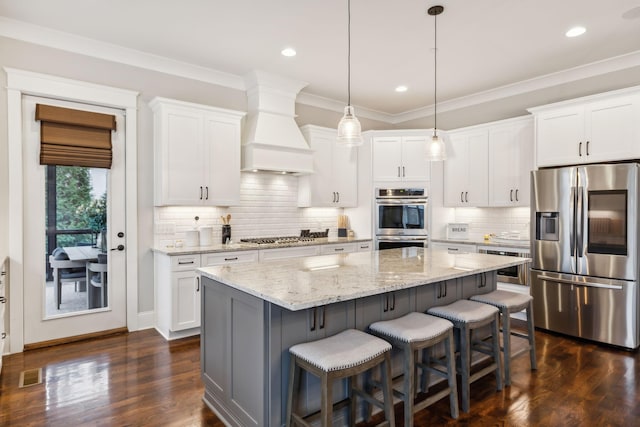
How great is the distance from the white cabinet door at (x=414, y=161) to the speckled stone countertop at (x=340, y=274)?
2281 mm

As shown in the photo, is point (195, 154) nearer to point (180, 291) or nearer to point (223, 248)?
point (223, 248)

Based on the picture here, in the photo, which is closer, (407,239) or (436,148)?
(436,148)

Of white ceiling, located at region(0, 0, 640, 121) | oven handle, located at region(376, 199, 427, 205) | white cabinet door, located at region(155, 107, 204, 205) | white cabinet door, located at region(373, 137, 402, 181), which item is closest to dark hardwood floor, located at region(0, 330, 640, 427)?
white cabinet door, located at region(155, 107, 204, 205)

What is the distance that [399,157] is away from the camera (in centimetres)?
552

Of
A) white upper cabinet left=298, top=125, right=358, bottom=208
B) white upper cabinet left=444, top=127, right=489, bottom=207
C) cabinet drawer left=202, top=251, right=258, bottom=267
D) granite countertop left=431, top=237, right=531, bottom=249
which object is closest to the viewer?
cabinet drawer left=202, top=251, right=258, bottom=267

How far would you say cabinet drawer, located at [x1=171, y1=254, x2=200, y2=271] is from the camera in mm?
3777

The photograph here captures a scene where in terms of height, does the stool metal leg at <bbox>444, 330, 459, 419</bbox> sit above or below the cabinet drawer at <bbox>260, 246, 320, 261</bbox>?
Result: below

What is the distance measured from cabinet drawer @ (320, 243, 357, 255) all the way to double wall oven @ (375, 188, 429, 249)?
0.47m

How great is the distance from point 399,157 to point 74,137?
4.08 metres

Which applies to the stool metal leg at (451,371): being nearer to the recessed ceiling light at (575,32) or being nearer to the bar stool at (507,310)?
the bar stool at (507,310)

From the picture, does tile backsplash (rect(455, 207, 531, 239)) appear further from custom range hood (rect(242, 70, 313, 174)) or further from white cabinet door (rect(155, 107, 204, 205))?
white cabinet door (rect(155, 107, 204, 205))

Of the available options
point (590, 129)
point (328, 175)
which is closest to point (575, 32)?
point (590, 129)

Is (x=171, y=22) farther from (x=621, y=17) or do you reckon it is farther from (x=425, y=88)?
(x=621, y=17)

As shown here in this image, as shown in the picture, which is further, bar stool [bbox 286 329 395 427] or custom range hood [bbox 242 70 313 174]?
custom range hood [bbox 242 70 313 174]
